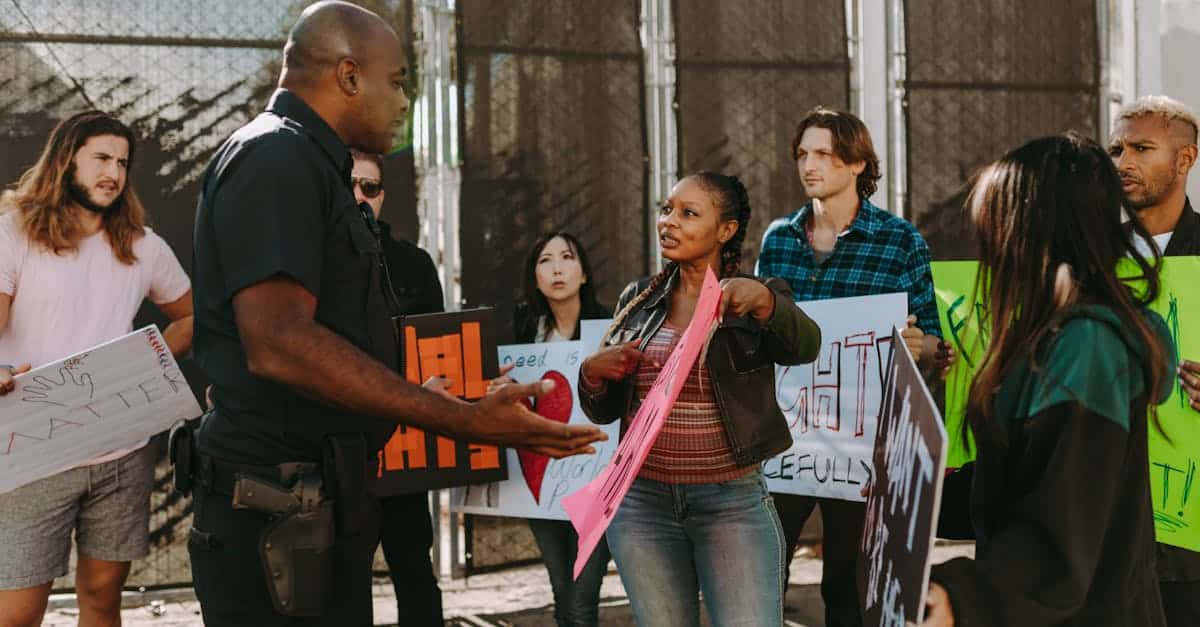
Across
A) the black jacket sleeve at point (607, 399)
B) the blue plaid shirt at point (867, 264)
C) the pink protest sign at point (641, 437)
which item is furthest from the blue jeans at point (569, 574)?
the pink protest sign at point (641, 437)

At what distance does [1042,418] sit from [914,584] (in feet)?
1.17

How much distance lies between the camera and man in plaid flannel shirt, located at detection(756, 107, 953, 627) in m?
3.99

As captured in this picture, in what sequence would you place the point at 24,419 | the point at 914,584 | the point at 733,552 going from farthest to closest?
the point at 24,419, the point at 733,552, the point at 914,584

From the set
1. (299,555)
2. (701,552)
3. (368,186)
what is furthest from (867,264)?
(299,555)

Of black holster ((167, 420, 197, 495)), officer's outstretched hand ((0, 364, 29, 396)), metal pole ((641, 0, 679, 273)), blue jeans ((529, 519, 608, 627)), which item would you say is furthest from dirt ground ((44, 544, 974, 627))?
black holster ((167, 420, 197, 495))

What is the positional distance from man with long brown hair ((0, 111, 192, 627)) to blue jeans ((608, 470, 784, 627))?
6.11 ft

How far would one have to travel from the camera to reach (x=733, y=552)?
9.85 ft

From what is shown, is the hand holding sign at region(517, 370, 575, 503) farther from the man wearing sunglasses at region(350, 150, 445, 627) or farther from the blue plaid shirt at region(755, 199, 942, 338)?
the blue plaid shirt at region(755, 199, 942, 338)

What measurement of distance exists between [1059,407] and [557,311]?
336 cm

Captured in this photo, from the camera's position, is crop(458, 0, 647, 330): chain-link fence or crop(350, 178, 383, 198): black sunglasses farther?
crop(458, 0, 647, 330): chain-link fence

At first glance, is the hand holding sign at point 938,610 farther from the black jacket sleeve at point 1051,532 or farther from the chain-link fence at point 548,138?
the chain-link fence at point 548,138

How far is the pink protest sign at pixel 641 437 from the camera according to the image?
2.39 meters

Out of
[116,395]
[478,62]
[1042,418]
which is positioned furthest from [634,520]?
[478,62]

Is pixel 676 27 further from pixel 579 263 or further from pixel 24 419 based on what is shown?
pixel 24 419
